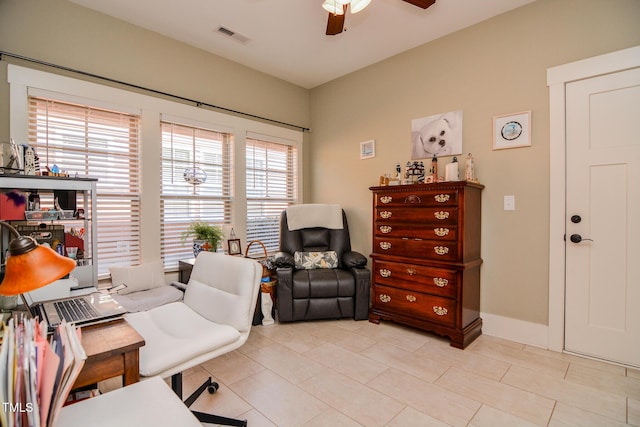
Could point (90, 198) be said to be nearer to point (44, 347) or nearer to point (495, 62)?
point (44, 347)

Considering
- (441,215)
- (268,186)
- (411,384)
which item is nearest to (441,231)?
(441,215)

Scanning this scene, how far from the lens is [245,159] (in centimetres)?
393

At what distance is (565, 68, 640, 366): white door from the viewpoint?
2.33 meters

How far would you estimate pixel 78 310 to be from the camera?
130cm

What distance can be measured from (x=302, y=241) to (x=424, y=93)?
2.17 m

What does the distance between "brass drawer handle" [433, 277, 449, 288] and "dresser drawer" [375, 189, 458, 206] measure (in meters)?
0.66

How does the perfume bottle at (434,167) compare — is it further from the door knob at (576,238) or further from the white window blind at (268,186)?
the white window blind at (268,186)

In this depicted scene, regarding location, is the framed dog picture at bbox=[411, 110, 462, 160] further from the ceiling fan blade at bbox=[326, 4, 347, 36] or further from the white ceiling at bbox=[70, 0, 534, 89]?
the ceiling fan blade at bbox=[326, 4, 347, 36]

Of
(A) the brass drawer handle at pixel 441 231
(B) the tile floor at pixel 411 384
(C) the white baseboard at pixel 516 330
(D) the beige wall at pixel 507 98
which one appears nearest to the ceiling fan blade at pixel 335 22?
(D) the beige wall at pixel 507 98

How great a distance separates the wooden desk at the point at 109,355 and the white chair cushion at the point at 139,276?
1.86 metres

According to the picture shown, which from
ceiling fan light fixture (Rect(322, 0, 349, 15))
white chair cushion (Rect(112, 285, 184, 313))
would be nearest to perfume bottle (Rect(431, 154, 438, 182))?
ceiling fan light fixture (Rect(322, 0, 349, 15))

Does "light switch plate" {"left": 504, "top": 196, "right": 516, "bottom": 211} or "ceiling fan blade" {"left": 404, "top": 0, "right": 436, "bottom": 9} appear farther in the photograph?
"light switch plate" {"left": 504, "top": 196, "right": 516, "bottom": 211}

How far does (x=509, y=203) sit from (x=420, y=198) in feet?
2.62

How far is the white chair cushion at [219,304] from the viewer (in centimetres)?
165
